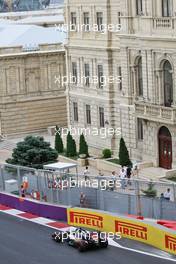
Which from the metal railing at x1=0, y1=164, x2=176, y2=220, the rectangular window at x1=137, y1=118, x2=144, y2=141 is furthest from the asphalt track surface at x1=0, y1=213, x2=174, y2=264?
the rectangular window at x1=137, y1=118, x2=144, y2=141

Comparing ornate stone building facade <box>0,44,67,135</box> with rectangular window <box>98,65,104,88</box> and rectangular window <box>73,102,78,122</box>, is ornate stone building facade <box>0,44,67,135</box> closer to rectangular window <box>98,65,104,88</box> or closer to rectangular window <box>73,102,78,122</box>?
rectangular window <box>73,102,78,122</box>

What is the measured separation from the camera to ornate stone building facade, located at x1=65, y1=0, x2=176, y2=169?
163 ft

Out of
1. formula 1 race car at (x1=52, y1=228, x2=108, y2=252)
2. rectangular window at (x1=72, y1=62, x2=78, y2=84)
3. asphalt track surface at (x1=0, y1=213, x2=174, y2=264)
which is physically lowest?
asphalt track surface at (x1=0, y1=213, x2=174, y2=264)

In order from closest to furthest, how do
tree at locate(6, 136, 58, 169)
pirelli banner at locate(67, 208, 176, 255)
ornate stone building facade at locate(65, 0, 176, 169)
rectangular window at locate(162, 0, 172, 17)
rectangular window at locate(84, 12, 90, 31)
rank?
pirelli banner at locate(67, 208, 176, 255), rectangular window at locate(162, 0, 172, 17), ornate stone building facade at locate(65, 0, 176, 169), tree at locate(6, 136, 58, 169), rectangular window at locate(84, 12, 90, 31)

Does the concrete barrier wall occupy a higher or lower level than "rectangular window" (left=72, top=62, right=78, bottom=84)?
lower

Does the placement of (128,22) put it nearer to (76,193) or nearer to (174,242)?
(76,193)

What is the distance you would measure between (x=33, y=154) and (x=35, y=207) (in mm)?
9174

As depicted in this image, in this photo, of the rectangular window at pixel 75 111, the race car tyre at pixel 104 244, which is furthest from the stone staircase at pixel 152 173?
the race car tyre at pixel 104 244

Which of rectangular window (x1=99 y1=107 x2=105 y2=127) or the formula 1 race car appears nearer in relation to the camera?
the formula 1 race car

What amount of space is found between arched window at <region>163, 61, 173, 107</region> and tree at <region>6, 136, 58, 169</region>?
28.1ft

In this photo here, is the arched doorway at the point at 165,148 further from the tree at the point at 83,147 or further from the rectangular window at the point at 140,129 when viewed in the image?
the tree at the point at 83,147

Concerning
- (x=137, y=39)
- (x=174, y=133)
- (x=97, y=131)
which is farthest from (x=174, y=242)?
(x=97, y=131)

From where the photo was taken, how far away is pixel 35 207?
4222cm

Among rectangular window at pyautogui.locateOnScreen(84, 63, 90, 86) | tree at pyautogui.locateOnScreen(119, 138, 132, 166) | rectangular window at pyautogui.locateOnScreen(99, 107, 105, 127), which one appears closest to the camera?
tree at pyautogui.locateOnScreen(119, 138, 132, 166)
